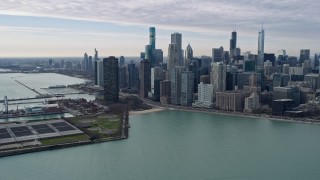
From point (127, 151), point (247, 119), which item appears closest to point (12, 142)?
point (127, 151)

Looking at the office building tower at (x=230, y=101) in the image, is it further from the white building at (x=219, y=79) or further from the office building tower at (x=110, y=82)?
the office building tower at (x=110, y=82)

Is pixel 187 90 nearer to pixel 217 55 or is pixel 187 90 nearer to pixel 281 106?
pixel 281 106

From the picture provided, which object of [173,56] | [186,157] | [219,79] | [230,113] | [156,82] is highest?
[173,56]

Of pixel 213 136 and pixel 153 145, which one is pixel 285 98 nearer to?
pixel 213 136

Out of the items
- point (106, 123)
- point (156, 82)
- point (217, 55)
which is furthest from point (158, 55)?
point (106, 123)

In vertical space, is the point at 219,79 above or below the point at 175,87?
above

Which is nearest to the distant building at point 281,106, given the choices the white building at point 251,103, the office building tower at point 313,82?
the white building at point 251,103

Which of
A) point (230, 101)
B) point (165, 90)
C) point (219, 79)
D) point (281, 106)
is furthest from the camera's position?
point (165, 90)
